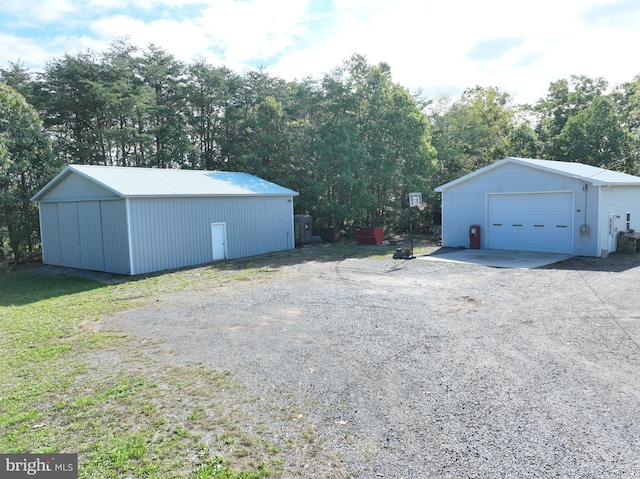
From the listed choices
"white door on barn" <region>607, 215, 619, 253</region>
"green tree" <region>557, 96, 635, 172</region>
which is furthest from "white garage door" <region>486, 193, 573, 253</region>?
"green tree" <region>557, 96, 635, 172</region>

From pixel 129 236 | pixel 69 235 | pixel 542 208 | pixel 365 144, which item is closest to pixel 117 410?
pixel 129 236

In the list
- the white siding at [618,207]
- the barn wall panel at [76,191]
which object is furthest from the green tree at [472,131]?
the barn wall panel at [76,191]

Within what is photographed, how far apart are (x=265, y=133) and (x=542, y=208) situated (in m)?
14.3

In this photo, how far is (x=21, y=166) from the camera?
17.9 m

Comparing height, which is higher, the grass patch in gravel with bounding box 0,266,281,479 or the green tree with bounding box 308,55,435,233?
the green tree with bounding box 308,55,435,233

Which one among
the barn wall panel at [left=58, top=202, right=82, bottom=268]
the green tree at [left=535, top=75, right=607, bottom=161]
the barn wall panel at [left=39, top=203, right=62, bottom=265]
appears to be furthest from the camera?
the green tree at [left=535, top=75, right=607, bottom=161]

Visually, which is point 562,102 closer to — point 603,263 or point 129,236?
point 603,263

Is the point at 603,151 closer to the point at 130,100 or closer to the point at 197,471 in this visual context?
the point at 130,100

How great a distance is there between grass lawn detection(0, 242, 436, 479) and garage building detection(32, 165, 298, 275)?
5.76 metres

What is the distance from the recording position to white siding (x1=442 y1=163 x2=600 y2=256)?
1453cm

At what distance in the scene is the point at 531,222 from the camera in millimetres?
16000

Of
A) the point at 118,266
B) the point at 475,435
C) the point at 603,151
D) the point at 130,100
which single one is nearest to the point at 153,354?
the point at 475,435

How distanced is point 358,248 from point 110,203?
1001 centimetres

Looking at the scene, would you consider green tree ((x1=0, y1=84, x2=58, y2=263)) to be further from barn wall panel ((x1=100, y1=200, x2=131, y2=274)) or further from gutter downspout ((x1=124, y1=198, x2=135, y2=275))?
gutter downspout ((x1=124, y1=198, x2=135, y2=275))
